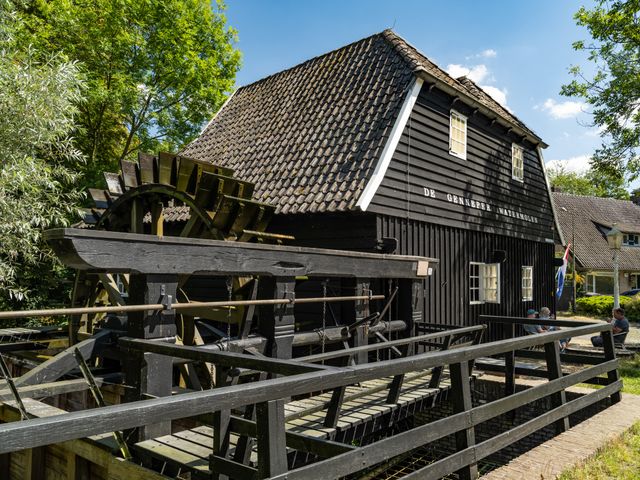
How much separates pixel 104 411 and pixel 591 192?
61042 millimetres

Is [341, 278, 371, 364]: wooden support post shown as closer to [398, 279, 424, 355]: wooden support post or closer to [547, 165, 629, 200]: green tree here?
[398, 279, 424, 355]: wooden support post

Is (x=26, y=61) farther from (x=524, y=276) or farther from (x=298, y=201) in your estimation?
(x=524, y=276)

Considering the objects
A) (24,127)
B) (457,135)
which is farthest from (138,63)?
(457,135)

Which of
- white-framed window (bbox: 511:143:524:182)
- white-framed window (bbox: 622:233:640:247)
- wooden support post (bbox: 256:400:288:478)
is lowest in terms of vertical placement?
wooden support post (bbox: 256:400:288:478)

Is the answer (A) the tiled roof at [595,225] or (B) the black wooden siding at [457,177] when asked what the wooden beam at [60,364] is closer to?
Answer: (B) the black wooden siding at [457,177]

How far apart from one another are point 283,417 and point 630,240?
4155 cm

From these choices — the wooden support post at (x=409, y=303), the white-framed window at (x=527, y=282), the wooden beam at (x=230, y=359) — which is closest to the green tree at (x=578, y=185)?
the white-framed window at (x=527, y=282)

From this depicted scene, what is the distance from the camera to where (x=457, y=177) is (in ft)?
37.5

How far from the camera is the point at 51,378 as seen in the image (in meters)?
5.59

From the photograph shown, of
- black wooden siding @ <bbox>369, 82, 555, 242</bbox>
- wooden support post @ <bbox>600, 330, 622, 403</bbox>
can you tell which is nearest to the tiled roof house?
black wooden siding @ <bbox>369, 82, 555, 242</bbox>

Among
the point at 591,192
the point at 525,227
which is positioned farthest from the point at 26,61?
the point at 591,192

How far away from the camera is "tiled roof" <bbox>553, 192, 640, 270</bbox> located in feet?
108

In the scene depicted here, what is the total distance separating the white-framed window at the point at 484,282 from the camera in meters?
12.1

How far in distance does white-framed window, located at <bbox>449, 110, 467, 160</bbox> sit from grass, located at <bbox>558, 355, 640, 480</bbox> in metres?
6.95
